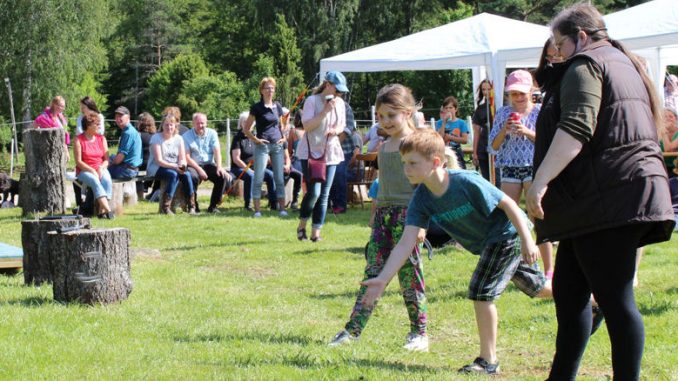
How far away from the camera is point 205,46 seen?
224 feet

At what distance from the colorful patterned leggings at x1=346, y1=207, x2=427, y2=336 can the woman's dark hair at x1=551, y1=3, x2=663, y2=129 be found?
1817mm

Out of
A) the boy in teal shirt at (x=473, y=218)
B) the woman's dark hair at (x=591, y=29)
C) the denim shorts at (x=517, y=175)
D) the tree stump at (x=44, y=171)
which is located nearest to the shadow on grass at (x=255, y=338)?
the boy in teal shirt at (x=473, y=218)

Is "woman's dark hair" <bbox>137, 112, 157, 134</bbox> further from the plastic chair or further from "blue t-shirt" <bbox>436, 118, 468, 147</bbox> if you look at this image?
"blue t-shirt" <bbox>436, 118, 468, 147</bbox>

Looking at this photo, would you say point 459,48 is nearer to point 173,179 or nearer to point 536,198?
point 173,179

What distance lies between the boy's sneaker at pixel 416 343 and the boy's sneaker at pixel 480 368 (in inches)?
22.5

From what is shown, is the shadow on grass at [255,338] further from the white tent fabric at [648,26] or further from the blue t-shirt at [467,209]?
the white tent fabric at [648,26]

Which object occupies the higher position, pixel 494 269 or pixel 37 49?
pixel 37 49

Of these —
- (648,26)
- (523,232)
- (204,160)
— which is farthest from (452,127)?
(523,232)

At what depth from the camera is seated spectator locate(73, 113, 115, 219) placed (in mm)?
12602

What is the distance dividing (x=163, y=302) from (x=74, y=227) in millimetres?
935

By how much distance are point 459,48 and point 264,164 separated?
3322 millimetres

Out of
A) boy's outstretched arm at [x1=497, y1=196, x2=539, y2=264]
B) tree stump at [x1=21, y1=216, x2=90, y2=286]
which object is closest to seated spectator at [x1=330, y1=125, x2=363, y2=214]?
tree stump at [x1=21, y1=216, x2=90, y2=286]

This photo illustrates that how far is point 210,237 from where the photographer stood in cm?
1104

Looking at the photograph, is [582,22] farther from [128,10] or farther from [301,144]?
[128,10]
